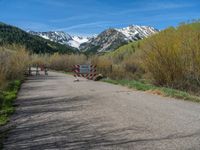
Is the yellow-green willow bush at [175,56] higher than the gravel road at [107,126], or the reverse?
the yellow-green willow bush at [175,56]

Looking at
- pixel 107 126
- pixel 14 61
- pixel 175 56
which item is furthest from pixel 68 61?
pixel 107 126

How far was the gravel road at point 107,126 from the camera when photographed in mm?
8008

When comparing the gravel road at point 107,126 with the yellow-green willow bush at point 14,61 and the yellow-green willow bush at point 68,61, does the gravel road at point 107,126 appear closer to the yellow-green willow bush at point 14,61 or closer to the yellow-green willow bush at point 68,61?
the yellow-green willow bush at point 14,61

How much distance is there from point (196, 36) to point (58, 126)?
12.7m

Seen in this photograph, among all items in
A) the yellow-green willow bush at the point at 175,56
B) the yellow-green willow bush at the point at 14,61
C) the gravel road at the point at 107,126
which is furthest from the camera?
the yellow-green willow bush at the point at 14,61

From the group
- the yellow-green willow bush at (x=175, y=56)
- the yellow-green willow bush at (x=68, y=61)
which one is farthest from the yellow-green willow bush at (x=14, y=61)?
the yellow-green willow bush at (x=68, y=61)

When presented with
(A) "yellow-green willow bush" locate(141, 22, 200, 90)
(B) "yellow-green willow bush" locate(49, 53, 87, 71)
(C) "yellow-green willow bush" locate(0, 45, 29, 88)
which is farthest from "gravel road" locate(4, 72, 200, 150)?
(B) "yellow-green willow bush" locate(49, 53, 87, 71)

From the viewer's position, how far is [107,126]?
10.0 metres

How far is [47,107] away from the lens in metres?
14.6

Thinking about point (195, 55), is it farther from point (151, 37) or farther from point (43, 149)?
point (43, 149)

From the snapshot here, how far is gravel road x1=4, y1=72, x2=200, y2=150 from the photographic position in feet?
26.3

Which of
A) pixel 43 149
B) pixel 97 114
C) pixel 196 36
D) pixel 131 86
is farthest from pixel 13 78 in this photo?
pixel 43 149

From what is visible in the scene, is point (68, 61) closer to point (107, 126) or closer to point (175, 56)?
point (175, 56)

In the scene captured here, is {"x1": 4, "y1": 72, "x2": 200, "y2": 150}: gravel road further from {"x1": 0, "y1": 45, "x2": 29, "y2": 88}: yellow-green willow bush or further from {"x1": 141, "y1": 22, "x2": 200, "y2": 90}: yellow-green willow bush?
{"x1": 0, "y1": 45, "x2": 29, "y2": 88}: yellow-green willow bush
